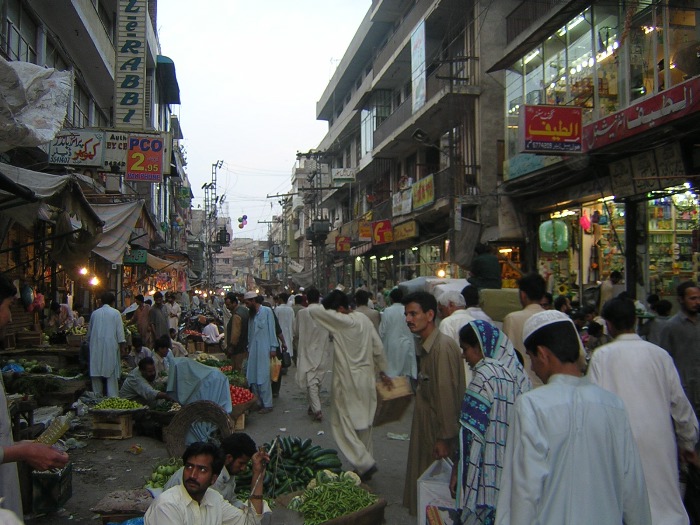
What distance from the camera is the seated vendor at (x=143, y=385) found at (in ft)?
28.0

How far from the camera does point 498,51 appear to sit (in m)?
18.8

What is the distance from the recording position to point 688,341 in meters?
5.16

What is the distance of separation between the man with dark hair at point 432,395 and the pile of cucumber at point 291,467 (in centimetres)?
130

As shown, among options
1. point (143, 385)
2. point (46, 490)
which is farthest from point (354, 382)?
point (143, 385)

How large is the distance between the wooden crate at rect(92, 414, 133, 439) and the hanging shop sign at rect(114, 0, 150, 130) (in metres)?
9.10

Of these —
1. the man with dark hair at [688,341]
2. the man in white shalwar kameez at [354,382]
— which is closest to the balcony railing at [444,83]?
the man in white shalwar kameez at [354,382]

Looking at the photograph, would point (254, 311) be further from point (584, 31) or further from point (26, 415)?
point (584, 31)

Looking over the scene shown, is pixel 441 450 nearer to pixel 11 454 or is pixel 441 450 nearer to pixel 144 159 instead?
pixel 11 454

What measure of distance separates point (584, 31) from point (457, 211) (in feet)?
17.4

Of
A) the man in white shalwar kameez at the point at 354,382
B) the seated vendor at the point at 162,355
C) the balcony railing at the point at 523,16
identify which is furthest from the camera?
the balcony railing at the point at 523,16

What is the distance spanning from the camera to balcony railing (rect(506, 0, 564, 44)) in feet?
50.5

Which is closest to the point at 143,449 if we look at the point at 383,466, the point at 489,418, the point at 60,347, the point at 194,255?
the point at 383,466

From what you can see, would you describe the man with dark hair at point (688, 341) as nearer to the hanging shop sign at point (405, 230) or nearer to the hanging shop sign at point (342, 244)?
the hanging shop sign at point (405, 230)

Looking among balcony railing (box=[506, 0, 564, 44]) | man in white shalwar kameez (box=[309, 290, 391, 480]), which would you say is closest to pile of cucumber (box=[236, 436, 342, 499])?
man in white shalwar kameez (box=[309, 290, 391, 480])
